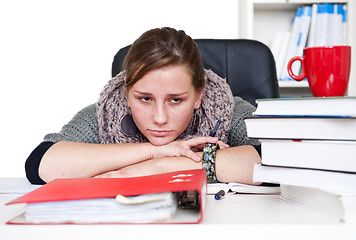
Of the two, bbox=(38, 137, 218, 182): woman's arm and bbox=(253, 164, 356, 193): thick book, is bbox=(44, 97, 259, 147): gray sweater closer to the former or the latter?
bbox=(38, 137, 218, 182): woman's arm

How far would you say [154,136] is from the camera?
42.6 inches

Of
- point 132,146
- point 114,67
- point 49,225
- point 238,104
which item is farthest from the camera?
point 114,67

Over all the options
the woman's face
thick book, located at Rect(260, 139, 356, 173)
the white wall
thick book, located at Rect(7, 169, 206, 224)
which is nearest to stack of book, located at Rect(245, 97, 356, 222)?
thick book, located at Rect(260, 139, 356, 173)

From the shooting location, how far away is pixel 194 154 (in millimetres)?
912

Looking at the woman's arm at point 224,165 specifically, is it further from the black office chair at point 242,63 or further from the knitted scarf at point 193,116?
the black office chair at point 242,63

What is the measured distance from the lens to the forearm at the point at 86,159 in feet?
3.24

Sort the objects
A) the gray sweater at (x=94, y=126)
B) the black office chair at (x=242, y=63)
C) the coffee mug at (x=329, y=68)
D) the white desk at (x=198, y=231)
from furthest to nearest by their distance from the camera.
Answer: the black office chair at (x=242, y=63) → the gray sweater at (x=94, y=126) → the coffee mug at (x=329, y=68) → the white desk at (x=198, y=231)

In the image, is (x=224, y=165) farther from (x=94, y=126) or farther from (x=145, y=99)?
(x=94, y=126)

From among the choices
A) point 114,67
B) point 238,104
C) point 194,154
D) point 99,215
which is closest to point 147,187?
point 99,215

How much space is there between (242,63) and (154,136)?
2.41 feet

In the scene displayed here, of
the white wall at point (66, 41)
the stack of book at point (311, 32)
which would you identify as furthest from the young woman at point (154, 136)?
the white wall at point (66, 41)

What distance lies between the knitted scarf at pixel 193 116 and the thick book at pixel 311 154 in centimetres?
70

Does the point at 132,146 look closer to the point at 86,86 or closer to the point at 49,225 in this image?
the point at 49,225

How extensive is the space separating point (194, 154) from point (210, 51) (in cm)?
86
